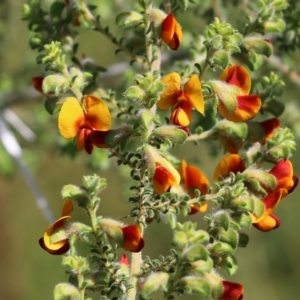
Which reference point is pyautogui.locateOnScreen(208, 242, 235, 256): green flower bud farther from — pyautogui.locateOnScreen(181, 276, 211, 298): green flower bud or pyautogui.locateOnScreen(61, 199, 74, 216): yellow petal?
pyautogui.locateOnScreen(61, 199, 74, 216): yellow petal

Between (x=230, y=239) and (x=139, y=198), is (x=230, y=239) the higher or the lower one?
the lower one

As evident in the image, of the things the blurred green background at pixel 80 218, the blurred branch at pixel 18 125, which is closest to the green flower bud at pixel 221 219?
the blurred branch at pixel 18 125

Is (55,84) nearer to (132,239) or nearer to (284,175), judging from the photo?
(132,239)

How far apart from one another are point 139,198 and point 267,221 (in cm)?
33

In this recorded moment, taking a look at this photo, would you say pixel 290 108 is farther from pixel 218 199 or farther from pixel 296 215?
pixel 296 215

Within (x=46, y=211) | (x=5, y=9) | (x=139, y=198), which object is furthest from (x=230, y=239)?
(x=5, y=9)

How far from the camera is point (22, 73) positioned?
362 cm

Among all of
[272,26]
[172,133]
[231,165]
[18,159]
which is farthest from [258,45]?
[18,159]

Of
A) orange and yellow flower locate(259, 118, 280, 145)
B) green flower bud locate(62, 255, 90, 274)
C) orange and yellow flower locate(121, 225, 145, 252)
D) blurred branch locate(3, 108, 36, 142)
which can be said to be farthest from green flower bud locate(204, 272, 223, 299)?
blurred branch locate(3, 108, 36, 142)

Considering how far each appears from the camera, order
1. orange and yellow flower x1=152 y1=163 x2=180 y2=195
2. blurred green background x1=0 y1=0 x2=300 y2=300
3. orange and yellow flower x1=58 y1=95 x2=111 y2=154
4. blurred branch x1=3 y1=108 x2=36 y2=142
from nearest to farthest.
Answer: orange and yellow flower x1=152 y1=163 x2=180 y2=195
orange and yellow flower x1=58 y1=95 x2=111 y2=154
blurred branch x1=3 y1=108 x2=36 y2=142
blurred green background x1=0 y1=0 x2=300 y2=300

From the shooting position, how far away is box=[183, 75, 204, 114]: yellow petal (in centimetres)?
141

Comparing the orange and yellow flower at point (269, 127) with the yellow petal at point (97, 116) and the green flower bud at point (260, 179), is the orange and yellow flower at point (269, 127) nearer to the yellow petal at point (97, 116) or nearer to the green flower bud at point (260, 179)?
the green flower bud at point (260, 179)

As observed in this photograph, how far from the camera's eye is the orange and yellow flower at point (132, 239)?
1311 mm

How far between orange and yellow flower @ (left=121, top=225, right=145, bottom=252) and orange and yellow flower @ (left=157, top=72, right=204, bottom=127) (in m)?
0.27
